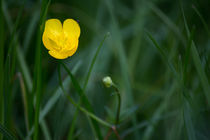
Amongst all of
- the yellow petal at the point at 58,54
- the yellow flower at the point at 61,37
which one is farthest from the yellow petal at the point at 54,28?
the yellow petal at the point at 58,54

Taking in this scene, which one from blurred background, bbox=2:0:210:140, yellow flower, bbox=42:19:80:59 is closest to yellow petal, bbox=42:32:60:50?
yellow flower, bbox=42:19:80:59

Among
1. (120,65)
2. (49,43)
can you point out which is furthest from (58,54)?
(120,65)

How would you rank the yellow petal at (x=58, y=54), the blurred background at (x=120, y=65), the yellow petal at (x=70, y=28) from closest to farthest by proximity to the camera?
1. the yellow petal at (x=58, y=54)
2. the yellow petal at (x=70, y=28)
3. the blurred background at (x=120, y=65)

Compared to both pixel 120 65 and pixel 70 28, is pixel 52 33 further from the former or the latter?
pixel 120 65

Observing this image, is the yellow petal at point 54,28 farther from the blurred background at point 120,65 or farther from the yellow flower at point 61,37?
the blurred background at point 120,65

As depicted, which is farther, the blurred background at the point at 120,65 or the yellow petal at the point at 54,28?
the blurred background at the point at 120,65

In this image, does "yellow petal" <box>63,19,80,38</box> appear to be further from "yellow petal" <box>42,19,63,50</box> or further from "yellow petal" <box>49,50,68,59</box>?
"yellow petal" <box>49,50,68,59</box>
